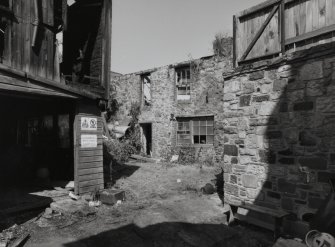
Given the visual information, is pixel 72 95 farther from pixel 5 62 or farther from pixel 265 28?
pixel 265 28

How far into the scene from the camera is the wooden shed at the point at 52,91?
21.8 ft

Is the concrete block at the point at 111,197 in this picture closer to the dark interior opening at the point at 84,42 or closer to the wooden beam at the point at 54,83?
the wooden beam at the point at 54,83

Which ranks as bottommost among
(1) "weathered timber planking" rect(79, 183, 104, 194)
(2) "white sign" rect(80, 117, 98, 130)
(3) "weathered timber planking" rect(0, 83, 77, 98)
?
(1) "weathered timber planking" rect(79, 183, 104, 194)

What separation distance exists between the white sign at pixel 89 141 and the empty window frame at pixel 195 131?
7043 mm

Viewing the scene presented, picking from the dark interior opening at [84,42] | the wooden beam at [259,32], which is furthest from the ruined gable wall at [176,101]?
the wooden beam at [259,32]

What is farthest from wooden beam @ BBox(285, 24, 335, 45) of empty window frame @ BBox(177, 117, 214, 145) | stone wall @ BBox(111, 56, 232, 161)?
empty window frame @ BBox(177, 117, 214, 145)

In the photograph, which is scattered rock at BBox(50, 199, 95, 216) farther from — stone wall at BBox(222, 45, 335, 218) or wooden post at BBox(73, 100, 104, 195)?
stone wall at BBox(222, 45, 335, 218)

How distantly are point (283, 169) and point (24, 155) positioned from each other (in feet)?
28.6

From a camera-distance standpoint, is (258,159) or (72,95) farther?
(72,95)

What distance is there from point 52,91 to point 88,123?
4.94ft

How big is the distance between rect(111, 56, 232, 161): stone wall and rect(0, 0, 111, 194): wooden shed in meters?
6.13

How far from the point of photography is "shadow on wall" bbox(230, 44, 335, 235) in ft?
15.6

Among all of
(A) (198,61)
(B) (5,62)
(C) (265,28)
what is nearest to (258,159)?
(C) (265,28)

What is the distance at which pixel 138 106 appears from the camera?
16625 mm
